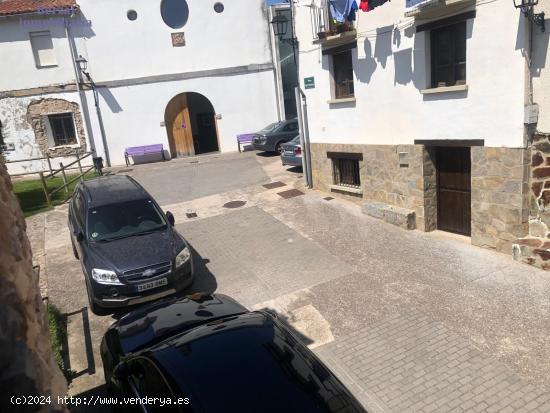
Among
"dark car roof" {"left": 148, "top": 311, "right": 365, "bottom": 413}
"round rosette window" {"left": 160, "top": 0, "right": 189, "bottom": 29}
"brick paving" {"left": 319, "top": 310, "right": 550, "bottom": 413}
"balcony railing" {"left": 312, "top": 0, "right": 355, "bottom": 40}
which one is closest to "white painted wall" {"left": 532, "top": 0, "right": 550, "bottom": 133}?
"brick paving" {"left": 319, "top": 310, "right": 550, "bottom": 413}

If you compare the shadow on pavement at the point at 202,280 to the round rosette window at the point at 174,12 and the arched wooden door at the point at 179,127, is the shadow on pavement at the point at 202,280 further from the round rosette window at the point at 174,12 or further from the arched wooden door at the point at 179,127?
the round rosette window at the point at 174,12

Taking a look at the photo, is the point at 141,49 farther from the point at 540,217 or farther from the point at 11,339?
the point at 11,339

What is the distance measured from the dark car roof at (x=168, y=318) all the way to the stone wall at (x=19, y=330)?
113 inches

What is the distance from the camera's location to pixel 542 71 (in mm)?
7504

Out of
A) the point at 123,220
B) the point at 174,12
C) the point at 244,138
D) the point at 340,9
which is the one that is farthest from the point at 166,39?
the point at 123,220

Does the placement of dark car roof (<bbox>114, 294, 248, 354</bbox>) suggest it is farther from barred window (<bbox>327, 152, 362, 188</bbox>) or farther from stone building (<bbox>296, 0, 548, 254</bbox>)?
barred window (<bbox>327, 152, 362, 188</bbox>)

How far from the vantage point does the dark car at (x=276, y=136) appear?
21.2 meters

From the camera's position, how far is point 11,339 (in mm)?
1583

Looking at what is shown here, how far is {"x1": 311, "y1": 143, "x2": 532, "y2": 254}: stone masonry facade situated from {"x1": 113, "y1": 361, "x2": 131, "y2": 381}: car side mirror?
24.0 feet

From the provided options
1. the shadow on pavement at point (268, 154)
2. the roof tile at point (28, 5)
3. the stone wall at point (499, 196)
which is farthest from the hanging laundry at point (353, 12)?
the roof tile at point (28, 5)

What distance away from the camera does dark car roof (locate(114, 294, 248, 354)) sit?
15.6ft

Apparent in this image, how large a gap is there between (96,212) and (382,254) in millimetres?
5740

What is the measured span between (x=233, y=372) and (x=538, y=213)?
7039 millimetres

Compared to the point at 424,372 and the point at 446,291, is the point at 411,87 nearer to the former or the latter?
the point at 446,291
